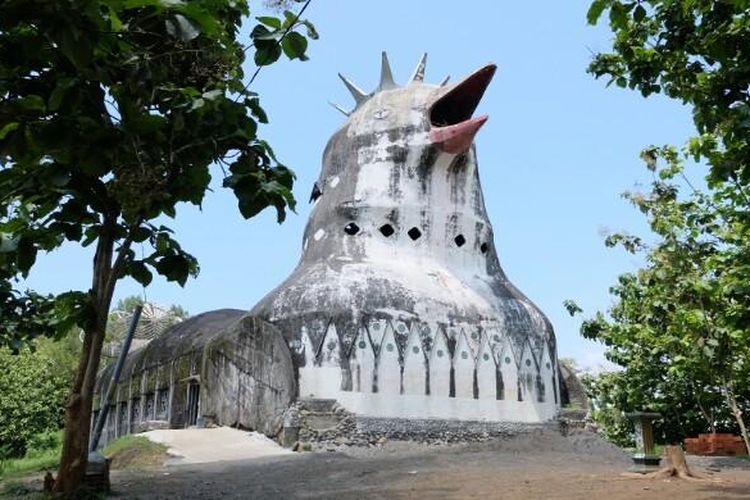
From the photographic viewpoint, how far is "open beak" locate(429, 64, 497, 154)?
54.6 feet

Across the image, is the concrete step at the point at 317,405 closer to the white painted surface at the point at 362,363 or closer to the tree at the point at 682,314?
the white painted surface at the point at 362,363

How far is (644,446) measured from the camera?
10141mm

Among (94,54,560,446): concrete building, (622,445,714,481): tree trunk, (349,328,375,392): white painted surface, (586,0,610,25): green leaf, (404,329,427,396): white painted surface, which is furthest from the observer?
(404,329,427,396): white painted surface

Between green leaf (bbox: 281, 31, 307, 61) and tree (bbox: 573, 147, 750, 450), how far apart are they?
4.99 metres

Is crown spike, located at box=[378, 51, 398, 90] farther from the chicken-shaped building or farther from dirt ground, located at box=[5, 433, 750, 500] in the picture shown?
dirt ground, located at box=[5, 433, 750, 500]

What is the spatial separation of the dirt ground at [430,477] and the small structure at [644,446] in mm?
401

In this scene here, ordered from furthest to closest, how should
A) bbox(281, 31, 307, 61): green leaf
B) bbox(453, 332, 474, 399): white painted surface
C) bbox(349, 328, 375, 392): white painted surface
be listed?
bbox(453, 332, 474, 399): white painted surface < bbox(349, 328, 375, 392): white painted surface < bbox(281, 31, 307, 61): green leaf

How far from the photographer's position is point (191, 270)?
5.22 meters

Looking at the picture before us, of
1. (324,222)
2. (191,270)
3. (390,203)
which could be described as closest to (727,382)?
(390,203)

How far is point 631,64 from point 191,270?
13.8 ft

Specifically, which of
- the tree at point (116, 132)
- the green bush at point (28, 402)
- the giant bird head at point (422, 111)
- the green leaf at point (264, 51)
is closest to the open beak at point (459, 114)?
the giant bird head at point (422, 111)

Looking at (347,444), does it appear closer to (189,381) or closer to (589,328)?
(189,381)

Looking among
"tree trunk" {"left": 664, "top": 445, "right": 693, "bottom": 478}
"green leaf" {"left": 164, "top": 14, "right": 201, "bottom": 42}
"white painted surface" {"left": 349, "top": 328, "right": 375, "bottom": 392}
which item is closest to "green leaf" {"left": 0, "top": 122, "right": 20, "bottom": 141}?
"green leaf" {"left": 164, "top": 14, "right": 201, "bottom": 42}

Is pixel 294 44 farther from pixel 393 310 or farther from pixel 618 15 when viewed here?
pixel 393 310
